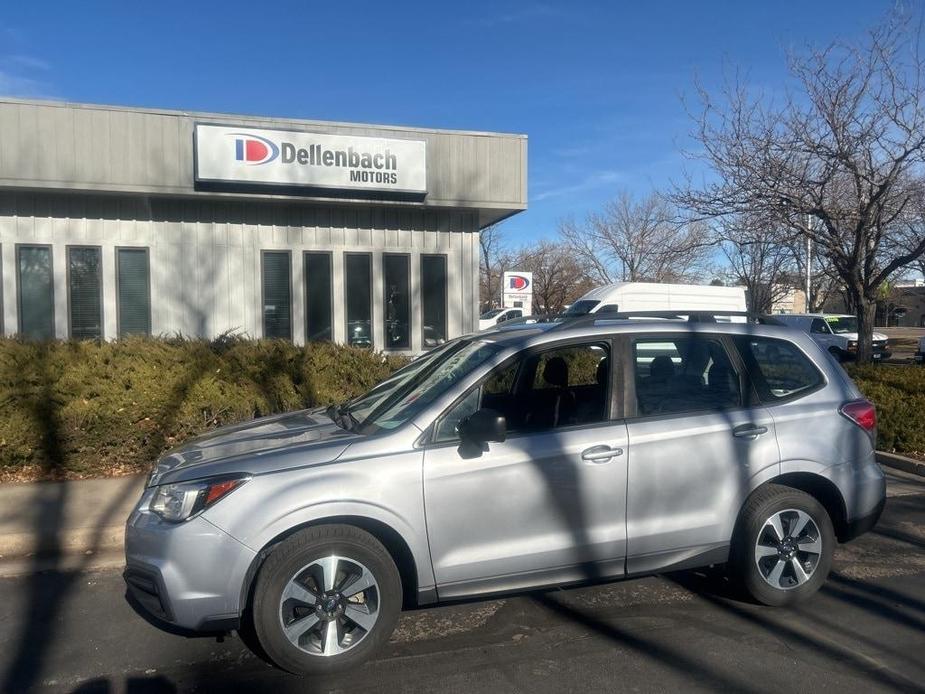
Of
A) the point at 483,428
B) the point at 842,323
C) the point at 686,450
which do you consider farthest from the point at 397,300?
the point at 842,323

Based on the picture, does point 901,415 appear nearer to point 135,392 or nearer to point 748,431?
point 748,431

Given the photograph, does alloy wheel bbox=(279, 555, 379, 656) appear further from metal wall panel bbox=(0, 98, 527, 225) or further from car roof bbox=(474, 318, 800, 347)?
metal wall panel bbox=(0, 98, 527, 225)

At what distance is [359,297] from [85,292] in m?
4.60

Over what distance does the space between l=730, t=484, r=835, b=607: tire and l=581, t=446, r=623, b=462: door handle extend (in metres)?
0.94

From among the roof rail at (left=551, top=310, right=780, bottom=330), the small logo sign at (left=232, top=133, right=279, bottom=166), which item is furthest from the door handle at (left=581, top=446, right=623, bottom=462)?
the small logo sign at (left=232, top=133, right=279, bottom=166)

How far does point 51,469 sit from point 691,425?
658 cm

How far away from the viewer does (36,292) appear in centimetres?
1347

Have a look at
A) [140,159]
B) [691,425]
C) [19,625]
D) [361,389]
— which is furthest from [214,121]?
[691,425]

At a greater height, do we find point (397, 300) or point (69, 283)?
point (69, 283)

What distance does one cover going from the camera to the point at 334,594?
13.7 ft

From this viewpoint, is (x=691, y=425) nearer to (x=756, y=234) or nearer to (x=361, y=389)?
(x=361, y=389)

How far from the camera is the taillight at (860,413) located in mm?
5168

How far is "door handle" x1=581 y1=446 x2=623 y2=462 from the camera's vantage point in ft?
15.1

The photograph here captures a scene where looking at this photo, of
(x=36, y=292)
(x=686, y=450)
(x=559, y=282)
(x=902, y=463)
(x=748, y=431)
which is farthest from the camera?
(x=559, y=282)
